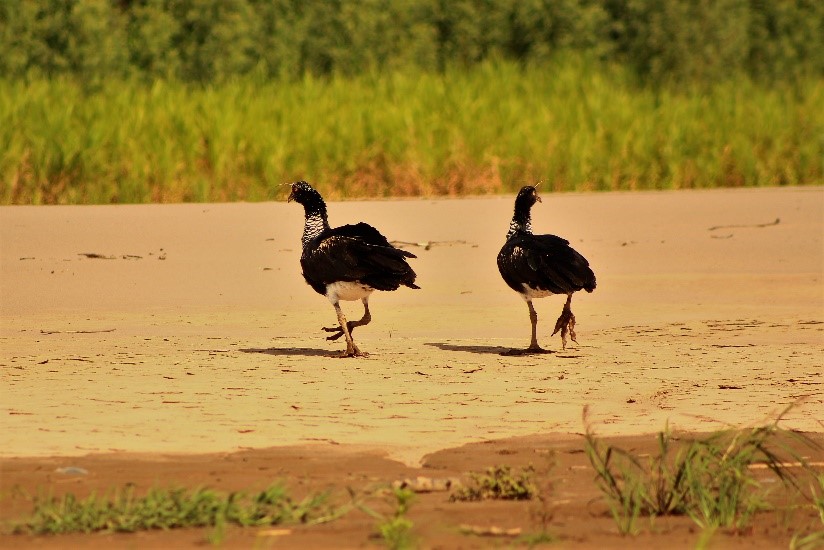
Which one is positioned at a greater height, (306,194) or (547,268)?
(306,194)

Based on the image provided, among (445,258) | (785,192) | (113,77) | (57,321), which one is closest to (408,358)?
(57,321)

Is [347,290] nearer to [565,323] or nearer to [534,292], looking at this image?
[534,292]

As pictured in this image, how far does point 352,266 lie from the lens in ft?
32.7

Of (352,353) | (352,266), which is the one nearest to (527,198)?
(352,266)

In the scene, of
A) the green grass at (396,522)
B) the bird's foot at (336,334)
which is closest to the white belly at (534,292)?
the bird's foot at (336,334)

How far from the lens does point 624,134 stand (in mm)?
17891

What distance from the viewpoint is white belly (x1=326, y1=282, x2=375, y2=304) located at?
10109 millimetres

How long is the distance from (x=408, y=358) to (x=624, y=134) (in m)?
8.42

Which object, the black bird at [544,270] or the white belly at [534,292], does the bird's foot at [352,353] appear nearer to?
the black bird at [544,270]

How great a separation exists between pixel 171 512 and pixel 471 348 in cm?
512

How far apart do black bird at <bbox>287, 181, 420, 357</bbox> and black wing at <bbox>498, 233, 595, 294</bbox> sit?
67 cm

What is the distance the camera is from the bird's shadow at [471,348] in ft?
34.3

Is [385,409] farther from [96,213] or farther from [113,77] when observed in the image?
[113,77]

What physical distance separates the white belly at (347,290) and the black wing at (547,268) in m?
0.90
